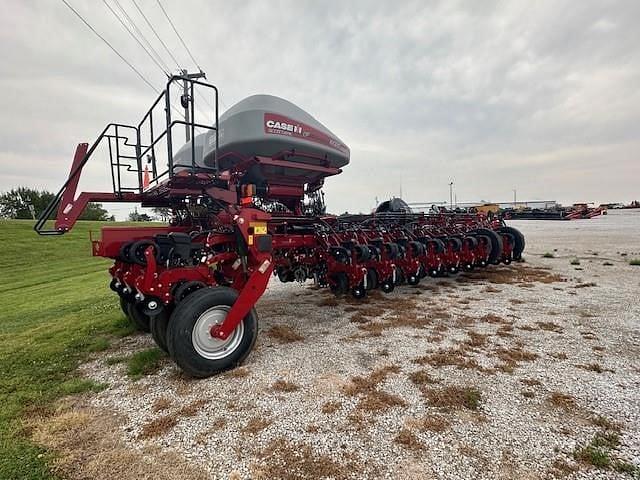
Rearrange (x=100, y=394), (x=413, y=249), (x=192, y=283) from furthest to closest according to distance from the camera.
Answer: (x=413, y=249) → (x=192, y=283) → (x=100, y=394)

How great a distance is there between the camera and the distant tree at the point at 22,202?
65312 mm

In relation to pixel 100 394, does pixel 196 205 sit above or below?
above

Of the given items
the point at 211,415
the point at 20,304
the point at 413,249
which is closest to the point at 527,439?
the point at 211,415

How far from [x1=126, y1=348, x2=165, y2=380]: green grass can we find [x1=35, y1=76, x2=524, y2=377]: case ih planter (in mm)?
271

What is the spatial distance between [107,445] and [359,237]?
522 cm

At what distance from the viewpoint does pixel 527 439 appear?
107 inches

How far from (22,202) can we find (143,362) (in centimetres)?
8107

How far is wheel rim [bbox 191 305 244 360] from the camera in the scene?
384 cm

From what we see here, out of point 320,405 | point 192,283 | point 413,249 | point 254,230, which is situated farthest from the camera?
point 413,249

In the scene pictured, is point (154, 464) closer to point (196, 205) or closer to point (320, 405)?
point (320, 405)

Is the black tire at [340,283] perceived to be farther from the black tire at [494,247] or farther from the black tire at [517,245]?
the black tire at [517,245]

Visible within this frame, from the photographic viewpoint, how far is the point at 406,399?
10.9ft

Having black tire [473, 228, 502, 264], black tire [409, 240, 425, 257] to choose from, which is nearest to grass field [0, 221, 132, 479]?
black tire [409, 240, 425, 257]

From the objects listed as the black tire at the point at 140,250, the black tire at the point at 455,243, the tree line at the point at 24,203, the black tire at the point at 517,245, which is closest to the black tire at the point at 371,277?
the black tire at the point at 455,243
